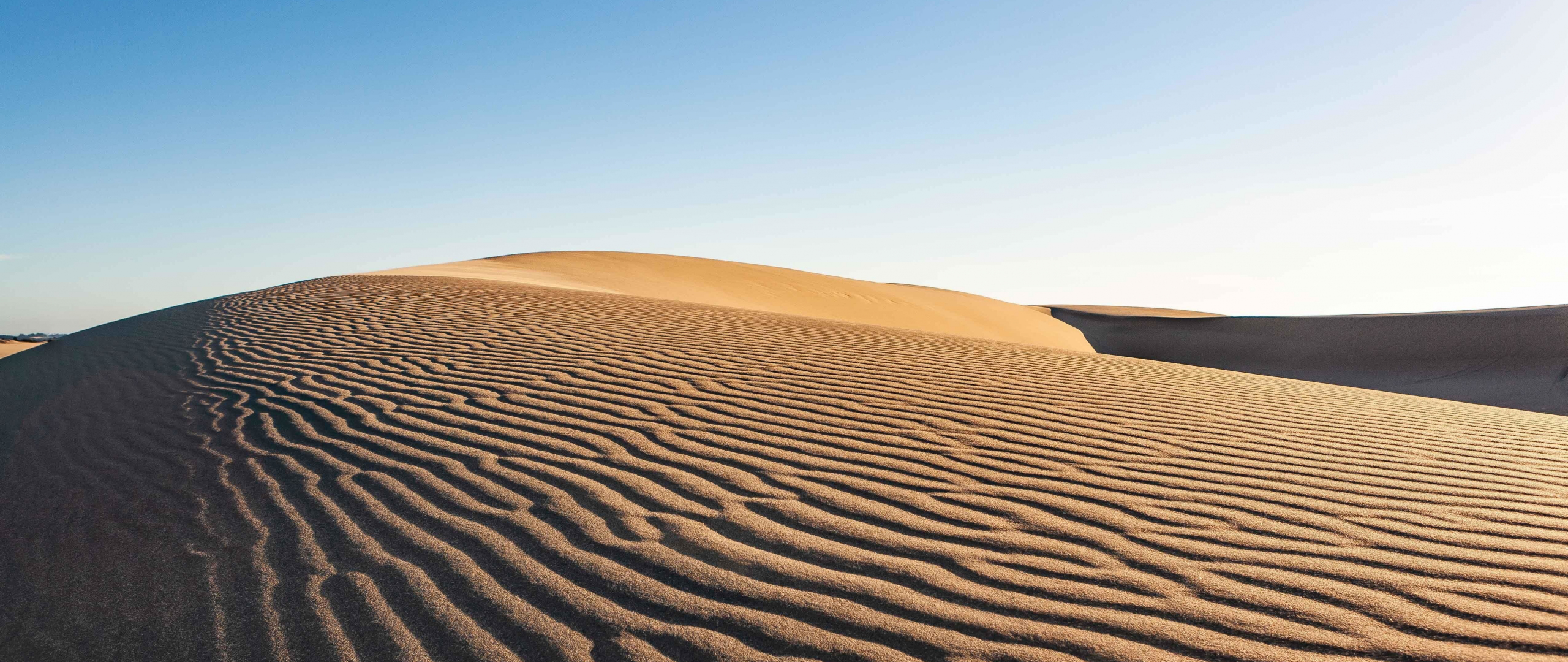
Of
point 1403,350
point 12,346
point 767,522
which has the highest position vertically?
point 12,346

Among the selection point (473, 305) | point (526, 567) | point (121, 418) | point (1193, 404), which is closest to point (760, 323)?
point (473, 305)

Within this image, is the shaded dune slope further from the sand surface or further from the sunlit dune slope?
the sunlit dune slope

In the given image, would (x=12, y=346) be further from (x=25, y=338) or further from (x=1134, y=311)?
(x=1134, y=311)

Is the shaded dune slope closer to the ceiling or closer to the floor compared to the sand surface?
closer to the floor

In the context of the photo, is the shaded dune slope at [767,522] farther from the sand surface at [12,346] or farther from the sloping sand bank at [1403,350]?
Answer: the sloping sand bank at [1403,350]

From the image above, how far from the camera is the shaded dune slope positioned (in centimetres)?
225

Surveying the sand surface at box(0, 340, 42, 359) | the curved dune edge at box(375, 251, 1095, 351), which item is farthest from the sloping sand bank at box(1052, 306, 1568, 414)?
the sand surface at box(0, 340, 42, 359)

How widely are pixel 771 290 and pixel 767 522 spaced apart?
65.1 feet

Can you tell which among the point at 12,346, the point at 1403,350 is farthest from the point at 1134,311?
the point at 12,346

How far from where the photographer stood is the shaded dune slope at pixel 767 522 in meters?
2.25

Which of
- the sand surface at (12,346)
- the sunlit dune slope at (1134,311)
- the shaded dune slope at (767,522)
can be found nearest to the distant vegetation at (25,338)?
the sand surface at (12,346)

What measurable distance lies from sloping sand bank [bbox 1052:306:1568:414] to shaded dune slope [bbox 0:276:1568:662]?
1214 centimetres

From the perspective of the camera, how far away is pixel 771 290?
2272 centimetres

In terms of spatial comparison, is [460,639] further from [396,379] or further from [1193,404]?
[1193,404]
